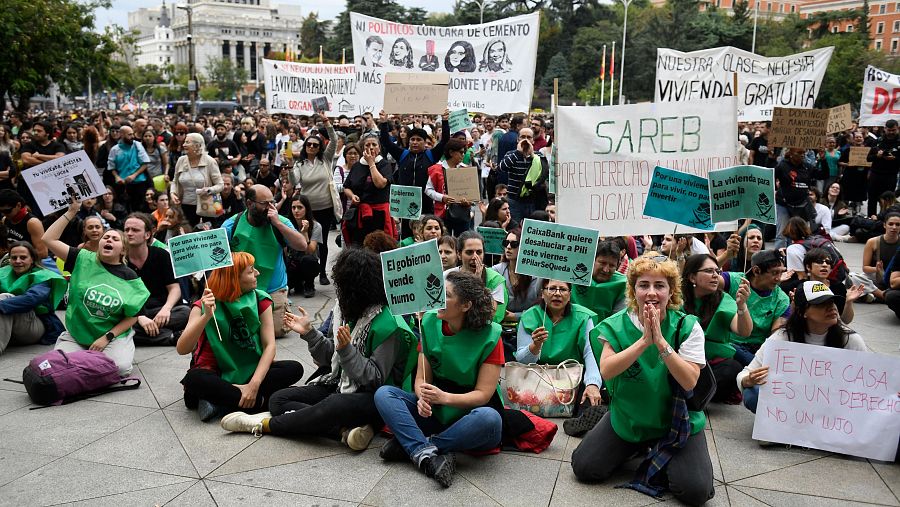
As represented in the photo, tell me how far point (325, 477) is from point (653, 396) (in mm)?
1949

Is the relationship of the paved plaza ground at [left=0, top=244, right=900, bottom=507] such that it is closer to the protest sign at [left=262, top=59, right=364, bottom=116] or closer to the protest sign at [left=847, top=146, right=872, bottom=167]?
the protest sign at [left=262, top=59, right=364, bottom=116]

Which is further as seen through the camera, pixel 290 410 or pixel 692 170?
pixel 692 170

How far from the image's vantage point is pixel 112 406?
617 centimetres

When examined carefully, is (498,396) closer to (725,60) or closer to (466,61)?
(466,61)

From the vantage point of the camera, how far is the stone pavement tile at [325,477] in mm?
4734

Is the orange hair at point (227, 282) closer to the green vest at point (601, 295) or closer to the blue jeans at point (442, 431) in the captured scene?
the blue jeans at point (442, 431)

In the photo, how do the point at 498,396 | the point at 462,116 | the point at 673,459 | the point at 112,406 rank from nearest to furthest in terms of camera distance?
the point at 673,459 → the point at 498,396 → the point at 112,406 → the point at 462,116

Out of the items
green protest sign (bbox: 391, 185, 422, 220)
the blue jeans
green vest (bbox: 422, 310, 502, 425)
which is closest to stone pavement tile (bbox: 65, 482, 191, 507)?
the blue jeans

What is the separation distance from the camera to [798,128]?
34.2 ft

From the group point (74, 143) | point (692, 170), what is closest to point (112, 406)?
point (692, 170)

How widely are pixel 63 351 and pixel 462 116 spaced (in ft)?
21.1

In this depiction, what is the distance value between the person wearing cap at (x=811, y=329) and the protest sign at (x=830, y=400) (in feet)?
0.30

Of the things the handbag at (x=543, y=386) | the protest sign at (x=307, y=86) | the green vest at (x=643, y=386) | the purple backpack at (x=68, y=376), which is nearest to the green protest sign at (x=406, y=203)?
the handbag at (x=543, y=386)

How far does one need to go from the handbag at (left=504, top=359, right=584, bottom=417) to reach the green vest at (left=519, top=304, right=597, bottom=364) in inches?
4.6
